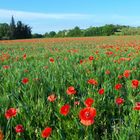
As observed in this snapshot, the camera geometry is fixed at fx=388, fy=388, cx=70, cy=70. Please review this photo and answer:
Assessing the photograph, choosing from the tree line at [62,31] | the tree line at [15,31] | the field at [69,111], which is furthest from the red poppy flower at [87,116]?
the tree line at [15,31]

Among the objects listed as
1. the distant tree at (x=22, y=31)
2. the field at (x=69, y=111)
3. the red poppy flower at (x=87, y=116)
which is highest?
the red poppy flower at (x=87, y=116)

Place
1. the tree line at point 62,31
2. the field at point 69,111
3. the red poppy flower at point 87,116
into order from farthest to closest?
the tree line at point 62,31
the field at point 69,111
the red poppy flower at point 87,116

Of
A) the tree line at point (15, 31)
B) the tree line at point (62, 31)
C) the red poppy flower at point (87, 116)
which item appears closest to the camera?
the red poppy flower at point (87, 116)

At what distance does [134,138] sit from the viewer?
8.27 ft

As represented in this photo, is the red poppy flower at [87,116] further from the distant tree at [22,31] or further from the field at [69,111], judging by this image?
the distant tree at [22,31]

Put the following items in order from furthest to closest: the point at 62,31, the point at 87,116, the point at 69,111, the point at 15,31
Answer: the point at 62,31, the point at 15,31, the point at 69,111, the point at 87,116

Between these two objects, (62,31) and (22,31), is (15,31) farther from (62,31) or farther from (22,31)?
(62,31)

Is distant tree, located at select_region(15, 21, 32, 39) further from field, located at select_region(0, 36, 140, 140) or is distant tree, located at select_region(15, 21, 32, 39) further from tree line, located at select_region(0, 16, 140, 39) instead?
field, located at select_region(0, 36, 140, 140)

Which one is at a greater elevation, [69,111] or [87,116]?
[87,116]

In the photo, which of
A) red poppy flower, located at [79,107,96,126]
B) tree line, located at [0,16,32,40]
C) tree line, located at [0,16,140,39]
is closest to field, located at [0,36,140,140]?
red poppy flower, located at [79,107,96,126]

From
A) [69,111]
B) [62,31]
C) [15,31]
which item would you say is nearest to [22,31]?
[15,31]

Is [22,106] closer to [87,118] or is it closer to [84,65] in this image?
[87,118]

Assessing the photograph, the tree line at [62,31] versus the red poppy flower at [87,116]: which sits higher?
the red poppy flower at [87,116]

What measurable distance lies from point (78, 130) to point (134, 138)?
17.3 inches
